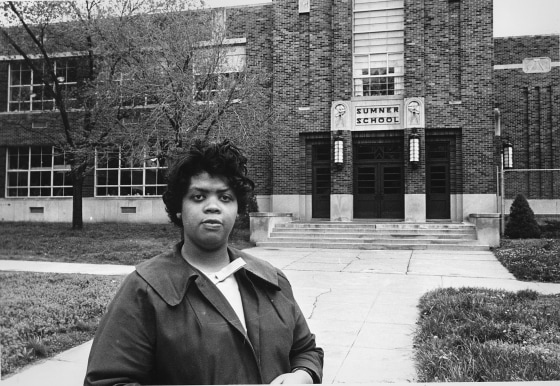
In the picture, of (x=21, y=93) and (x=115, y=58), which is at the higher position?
(x=115, y=58)

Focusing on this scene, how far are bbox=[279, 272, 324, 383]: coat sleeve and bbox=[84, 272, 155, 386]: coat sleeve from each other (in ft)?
1.78

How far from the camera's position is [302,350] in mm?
1722

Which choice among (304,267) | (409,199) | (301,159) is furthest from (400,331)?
(301,159)

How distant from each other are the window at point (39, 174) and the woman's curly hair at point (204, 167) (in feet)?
3.97

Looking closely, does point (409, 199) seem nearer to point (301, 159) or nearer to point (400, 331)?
point (301, 159)

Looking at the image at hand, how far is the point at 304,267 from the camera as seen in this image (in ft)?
18.1

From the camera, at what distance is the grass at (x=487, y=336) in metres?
2.41

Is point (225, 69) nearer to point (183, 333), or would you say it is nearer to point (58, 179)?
point (58, 179)

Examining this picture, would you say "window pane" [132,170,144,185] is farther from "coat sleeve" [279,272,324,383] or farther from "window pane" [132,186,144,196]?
"coat sleeve" [279,272,324,383]

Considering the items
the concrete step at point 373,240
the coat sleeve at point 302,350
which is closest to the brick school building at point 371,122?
the coat sleeve at point 302,350

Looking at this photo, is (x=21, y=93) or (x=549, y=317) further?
(x=549, y=317)

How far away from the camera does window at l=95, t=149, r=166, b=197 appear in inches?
137

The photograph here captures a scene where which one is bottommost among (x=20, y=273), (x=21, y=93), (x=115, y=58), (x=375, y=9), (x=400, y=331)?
(x=400, y=331)

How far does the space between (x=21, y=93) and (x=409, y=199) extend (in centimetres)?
1098
